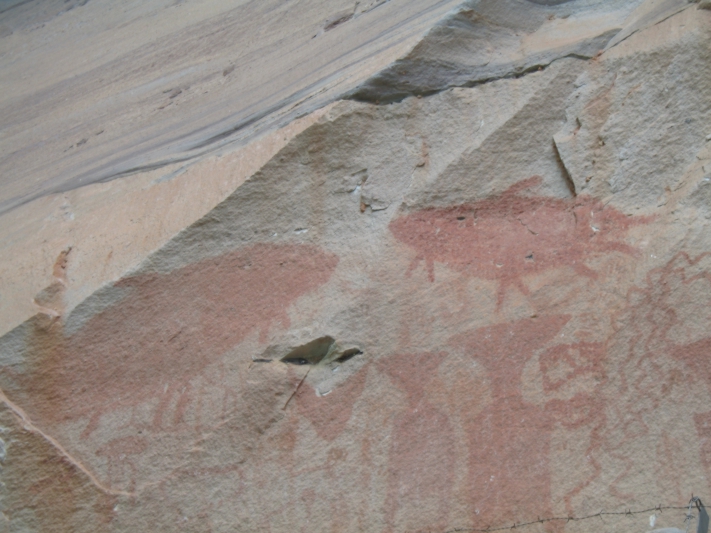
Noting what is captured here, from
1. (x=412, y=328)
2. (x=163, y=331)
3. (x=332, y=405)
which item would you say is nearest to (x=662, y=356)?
(x=412, y=328)

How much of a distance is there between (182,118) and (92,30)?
1.51 m

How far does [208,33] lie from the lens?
323 centimetres

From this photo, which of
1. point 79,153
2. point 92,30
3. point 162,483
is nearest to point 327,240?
point 162,483

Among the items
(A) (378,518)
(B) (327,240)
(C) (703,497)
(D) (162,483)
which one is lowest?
(C) (703,497)

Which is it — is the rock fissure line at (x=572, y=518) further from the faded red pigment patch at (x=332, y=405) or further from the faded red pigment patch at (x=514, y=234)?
the faded red pigment patch at (x=514, y=234)

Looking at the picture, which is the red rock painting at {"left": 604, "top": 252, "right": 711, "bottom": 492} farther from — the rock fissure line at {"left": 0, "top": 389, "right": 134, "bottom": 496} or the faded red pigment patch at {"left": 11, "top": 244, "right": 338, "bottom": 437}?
the rock fissure line at {"left": 0, "top": 389, "right": 134, "bottom": 496}

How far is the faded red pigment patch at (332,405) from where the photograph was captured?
6.79 ft

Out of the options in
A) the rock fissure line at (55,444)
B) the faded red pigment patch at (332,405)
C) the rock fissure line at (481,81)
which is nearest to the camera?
the rock fissure line at (55,444)

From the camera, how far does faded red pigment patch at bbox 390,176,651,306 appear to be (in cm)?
213

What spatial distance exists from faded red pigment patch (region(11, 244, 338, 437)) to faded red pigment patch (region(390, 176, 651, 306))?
33 cm

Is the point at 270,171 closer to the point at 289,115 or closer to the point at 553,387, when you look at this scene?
the point at 289,115

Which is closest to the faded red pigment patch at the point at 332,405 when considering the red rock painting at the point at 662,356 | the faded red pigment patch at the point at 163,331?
the faded red pigment patch at the point at 163,331

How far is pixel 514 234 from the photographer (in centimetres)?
218

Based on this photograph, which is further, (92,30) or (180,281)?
(92,30)
